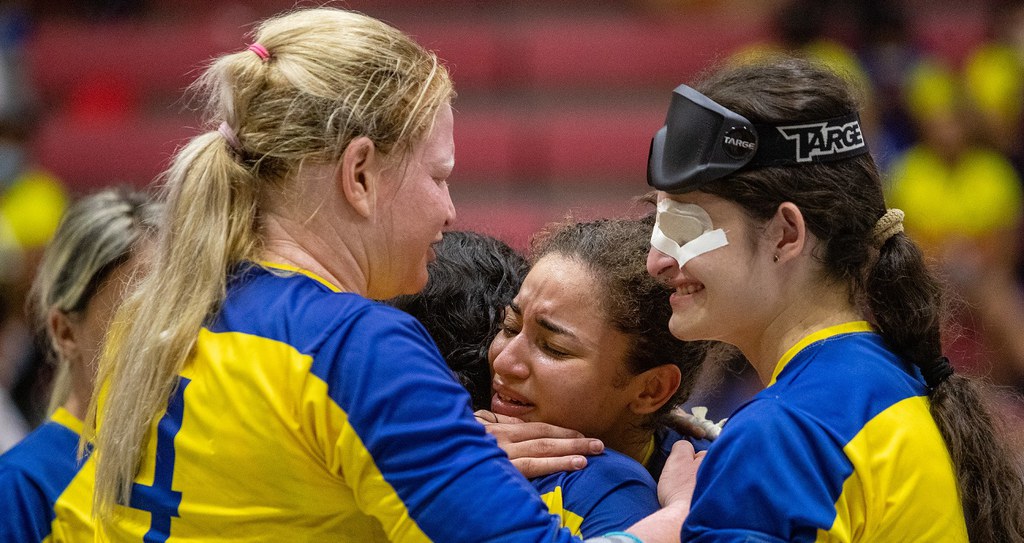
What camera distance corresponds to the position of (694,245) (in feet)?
6.35

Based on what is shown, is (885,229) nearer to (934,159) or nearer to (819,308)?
(819,308)

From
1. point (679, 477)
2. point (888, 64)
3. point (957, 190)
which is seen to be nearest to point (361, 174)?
point (679, 477)

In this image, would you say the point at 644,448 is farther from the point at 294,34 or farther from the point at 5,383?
the point at 5,383

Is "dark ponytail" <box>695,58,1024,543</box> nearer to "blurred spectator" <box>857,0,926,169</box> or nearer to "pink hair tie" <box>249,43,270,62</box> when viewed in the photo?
"pink hair tie" <box>249,43,270,62</box>

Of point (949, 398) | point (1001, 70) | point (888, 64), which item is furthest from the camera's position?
point (1001, 70)

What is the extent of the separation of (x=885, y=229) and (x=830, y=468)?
17.7 inches

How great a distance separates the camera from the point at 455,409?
5.35 ft

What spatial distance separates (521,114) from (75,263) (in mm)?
5080

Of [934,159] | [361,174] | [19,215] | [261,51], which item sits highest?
[261,51]

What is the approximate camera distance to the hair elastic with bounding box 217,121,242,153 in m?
1.82

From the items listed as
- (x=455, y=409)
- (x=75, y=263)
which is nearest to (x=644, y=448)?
(x=455, y=409)

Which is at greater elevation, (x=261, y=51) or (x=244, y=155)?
(x=261, y=51)

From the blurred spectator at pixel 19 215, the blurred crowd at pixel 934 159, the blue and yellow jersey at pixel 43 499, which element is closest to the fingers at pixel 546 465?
the blue and yellow jersey at pixel 43 499

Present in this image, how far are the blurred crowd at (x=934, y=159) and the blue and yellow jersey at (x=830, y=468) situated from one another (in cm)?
337
